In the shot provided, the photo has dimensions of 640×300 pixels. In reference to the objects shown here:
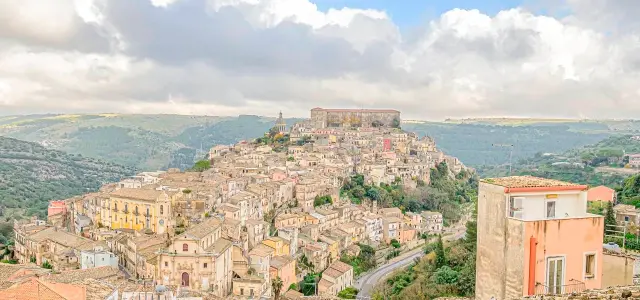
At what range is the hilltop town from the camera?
1177 inches

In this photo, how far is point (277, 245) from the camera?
37.4m

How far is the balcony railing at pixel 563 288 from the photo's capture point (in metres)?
9.53

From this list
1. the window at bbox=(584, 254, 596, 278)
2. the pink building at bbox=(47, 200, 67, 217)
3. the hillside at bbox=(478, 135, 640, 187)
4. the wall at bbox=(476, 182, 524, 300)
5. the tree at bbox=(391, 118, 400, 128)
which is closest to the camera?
the wall at bbox=(476, 182, 524, 300)

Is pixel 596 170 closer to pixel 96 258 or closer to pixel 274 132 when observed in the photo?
pixel 274 132

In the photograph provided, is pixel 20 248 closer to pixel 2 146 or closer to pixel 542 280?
pixel 542 280

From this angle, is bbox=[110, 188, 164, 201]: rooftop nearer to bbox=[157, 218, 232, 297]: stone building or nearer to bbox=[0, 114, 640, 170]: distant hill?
bbox=[157, 218, 232, 297]: stone building

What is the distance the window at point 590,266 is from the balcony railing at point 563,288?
0.34 meters

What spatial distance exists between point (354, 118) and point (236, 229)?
2350 inches

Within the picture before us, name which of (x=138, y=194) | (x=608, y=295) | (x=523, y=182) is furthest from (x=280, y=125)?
(x=608, y=295)

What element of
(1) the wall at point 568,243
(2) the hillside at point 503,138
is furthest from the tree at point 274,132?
(1) the wall at point 568,243

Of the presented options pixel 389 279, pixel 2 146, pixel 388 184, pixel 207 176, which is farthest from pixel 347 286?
pixel 2 146

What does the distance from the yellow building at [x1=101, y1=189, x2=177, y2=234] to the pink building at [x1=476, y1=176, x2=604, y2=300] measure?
97.1 feet

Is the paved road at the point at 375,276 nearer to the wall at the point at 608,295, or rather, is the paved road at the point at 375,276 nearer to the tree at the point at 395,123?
the wall at the point at 608,295

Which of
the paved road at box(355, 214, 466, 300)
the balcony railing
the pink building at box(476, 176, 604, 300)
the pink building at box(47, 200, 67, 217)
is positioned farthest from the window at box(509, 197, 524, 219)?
the pink building at box(47, 200, 67, 217)
